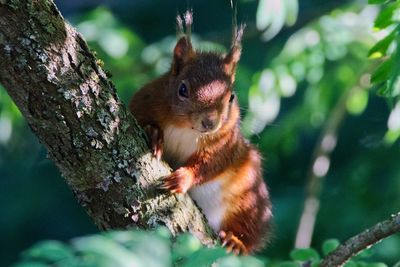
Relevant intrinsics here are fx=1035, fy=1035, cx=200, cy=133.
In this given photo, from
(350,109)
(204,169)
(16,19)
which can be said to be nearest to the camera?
(16,19)

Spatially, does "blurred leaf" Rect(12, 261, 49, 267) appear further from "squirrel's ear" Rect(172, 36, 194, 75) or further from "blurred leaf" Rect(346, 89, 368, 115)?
"blurred leaf" Rect(346, 89, 368, 115)

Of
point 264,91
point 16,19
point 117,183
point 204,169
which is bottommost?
point 117,183

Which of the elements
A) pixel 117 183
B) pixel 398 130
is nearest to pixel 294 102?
pixel 398 130

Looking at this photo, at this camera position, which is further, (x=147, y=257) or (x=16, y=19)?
(x=16, y=19)

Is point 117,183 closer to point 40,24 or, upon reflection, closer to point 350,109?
point 40,24

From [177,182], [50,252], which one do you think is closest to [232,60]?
[177,182]

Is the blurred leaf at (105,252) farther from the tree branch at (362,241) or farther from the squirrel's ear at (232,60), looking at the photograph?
the squirrel's ear at (232,60)

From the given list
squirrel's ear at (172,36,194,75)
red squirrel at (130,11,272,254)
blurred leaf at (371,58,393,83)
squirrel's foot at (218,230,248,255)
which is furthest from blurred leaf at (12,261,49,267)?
squirrel's ear at (172,36,194,75)

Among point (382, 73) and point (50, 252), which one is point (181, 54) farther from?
point (50, 252)
